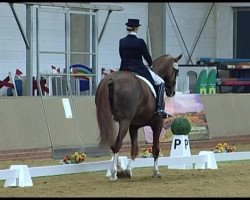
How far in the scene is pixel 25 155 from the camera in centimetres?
1742

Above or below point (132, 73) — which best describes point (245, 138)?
below

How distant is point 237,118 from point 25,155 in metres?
7.75

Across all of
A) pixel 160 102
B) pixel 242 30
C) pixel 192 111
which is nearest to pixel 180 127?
pixel 160 102

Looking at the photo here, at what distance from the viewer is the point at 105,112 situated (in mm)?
13305

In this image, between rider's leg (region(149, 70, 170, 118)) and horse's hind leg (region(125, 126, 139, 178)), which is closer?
horse's hind leg (region(125, 126, 139, 178))

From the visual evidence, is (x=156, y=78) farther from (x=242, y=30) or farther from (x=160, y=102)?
(x=242, y=30)

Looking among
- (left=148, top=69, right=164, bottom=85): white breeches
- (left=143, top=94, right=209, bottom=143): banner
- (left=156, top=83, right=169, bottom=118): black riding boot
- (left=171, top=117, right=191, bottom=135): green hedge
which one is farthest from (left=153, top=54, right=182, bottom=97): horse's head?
(left=143, top=94, right=209, bottom=143): banner

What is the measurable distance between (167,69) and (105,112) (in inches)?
77.5

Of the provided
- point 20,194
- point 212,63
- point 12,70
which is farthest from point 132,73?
point 212,63

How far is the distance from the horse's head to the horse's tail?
155 centimetres

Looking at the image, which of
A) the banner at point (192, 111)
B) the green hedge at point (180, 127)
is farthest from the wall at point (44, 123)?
the banner at point (192, 111)

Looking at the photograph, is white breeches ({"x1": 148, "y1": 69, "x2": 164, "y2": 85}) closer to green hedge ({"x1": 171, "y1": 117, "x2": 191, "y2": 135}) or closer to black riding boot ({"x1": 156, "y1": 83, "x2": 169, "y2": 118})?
black riding boot ({"x1": 156, "y1": 83, "x2": 169, "y2": 118})

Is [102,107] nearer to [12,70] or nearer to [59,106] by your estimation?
[59,106]

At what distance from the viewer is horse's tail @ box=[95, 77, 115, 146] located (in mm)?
13258
